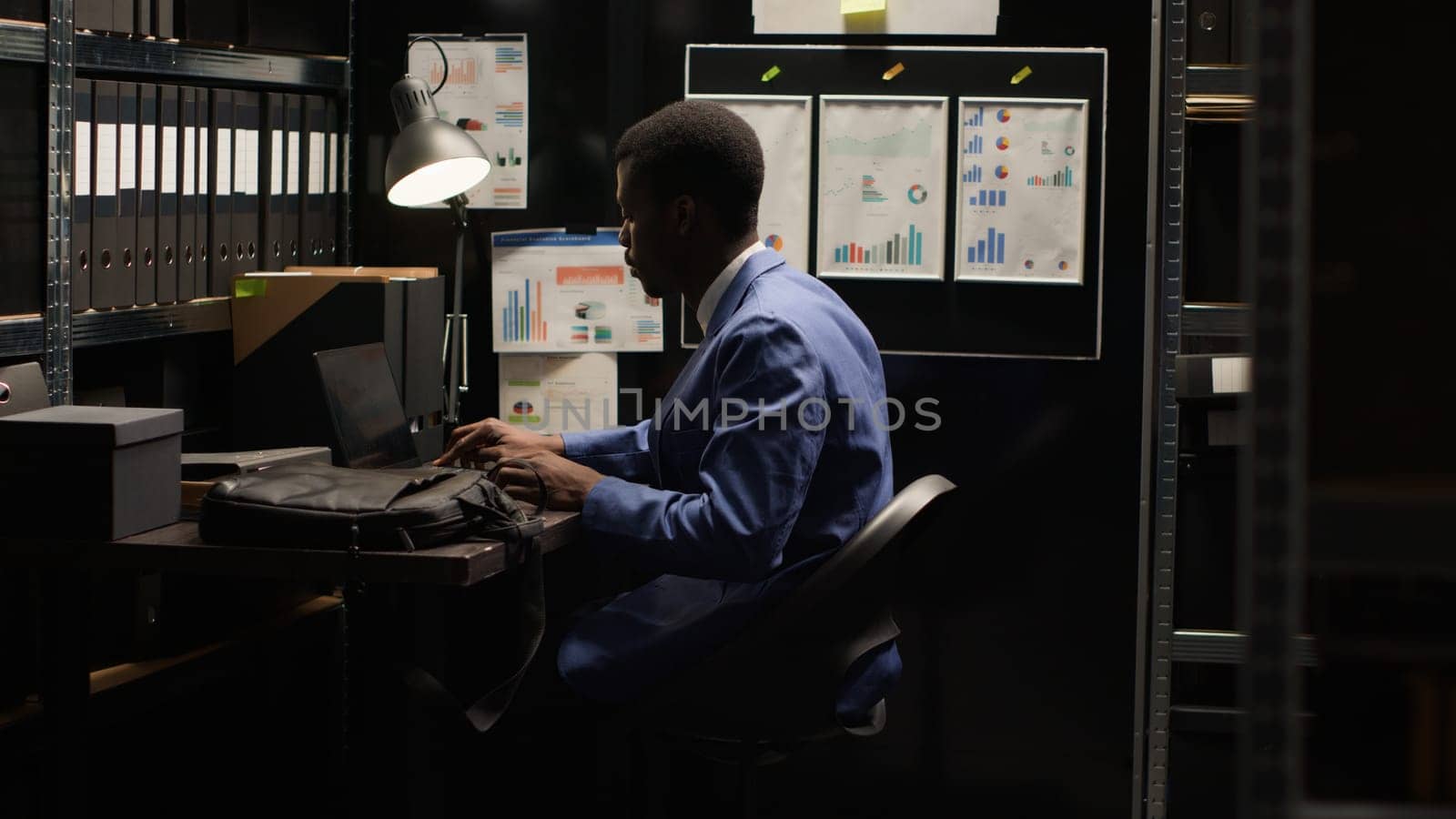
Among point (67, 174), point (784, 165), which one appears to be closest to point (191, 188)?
point (67, 174)

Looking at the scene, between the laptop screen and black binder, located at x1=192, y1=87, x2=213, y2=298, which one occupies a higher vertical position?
black binder, located at x1=192, y1=87, x2=213, y2=298

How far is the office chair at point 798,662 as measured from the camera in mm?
1750

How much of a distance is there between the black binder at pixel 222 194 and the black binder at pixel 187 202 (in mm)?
54

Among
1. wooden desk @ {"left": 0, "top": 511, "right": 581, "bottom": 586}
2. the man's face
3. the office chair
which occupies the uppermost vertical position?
the man's face

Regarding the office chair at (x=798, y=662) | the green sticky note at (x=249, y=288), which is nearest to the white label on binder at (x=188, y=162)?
the green sticky note at (x=249, y=288)

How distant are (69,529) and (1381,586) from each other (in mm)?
1547

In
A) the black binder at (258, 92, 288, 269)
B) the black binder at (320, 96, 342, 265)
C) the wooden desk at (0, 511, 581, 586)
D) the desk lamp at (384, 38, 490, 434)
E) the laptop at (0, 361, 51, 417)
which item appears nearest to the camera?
the wooden desk at (0, 511, 581, 586)

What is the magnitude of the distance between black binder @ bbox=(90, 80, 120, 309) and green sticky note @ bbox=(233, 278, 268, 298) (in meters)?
0.34

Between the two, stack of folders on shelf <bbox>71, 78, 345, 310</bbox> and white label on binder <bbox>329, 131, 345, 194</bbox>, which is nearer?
→ stack of folders on shelf <bbox>71, 78, 345, 310</bbox>

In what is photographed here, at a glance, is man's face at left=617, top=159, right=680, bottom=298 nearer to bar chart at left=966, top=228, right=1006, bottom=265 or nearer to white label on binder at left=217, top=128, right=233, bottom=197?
white label on binder at left=217, top=128, right=233, bottom=197

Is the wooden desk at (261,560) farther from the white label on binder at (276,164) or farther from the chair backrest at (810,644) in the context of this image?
the white label on binder at (276,164)

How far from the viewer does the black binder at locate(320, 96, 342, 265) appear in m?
3.04

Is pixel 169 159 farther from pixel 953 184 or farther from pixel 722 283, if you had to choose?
pixel 953 184

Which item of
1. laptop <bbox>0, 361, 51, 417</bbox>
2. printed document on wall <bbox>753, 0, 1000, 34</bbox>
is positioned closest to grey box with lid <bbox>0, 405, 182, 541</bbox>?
laptop <bbox>0, 361, 51, 417</bbox>
